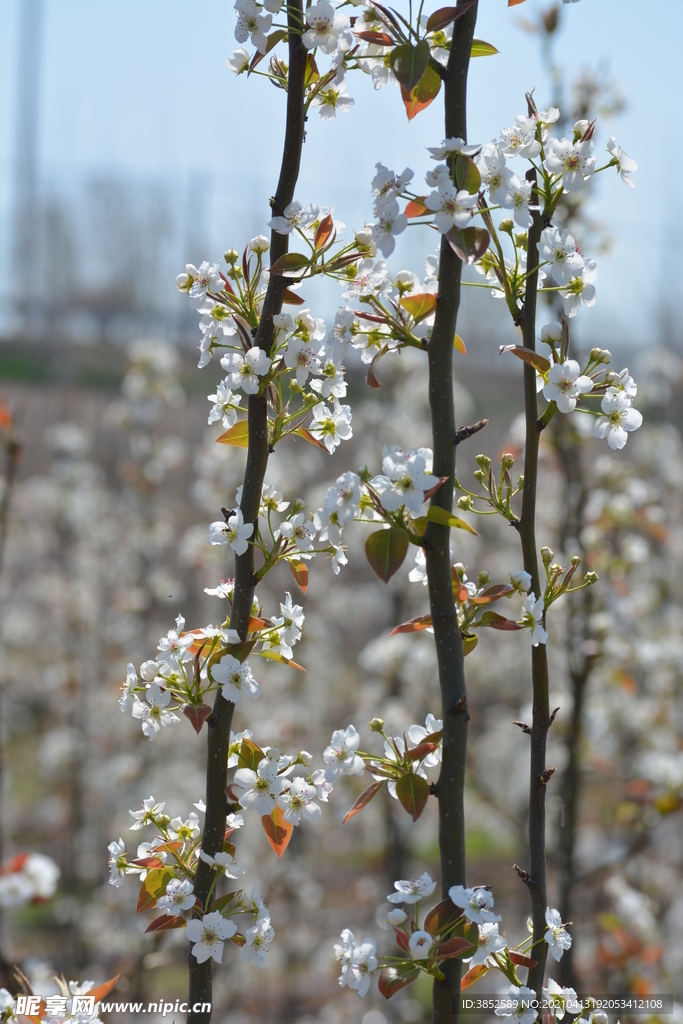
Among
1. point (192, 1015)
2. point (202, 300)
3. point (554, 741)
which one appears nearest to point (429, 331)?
point (202, 300)

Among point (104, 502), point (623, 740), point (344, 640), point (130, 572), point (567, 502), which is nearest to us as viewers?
point (567, 502)

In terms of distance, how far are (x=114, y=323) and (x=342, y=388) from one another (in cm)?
1020

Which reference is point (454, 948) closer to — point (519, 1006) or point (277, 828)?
point (519, 1006)

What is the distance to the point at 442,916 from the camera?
0.80 metres

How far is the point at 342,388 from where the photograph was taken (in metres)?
0.86

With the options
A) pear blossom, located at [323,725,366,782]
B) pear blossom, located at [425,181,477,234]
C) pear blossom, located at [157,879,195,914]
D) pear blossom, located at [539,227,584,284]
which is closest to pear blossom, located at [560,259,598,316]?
pear blossom, located at [539,227,584,284]

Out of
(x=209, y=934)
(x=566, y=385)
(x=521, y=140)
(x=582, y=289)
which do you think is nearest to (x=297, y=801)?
(x=209, y=934)

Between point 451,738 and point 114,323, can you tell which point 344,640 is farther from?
point 451,738

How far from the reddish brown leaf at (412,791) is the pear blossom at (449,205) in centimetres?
52

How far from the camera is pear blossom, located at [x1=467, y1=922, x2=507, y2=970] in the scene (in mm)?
803

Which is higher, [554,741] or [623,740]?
[554,741]

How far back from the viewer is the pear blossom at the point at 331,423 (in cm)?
88

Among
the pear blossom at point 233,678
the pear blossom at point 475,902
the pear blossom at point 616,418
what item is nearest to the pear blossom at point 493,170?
the pear blossom at point 616,418

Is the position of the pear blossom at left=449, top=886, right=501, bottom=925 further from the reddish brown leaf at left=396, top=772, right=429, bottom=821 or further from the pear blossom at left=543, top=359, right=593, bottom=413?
the pear blossom at left=543, top=359, right=593, bottom=413
